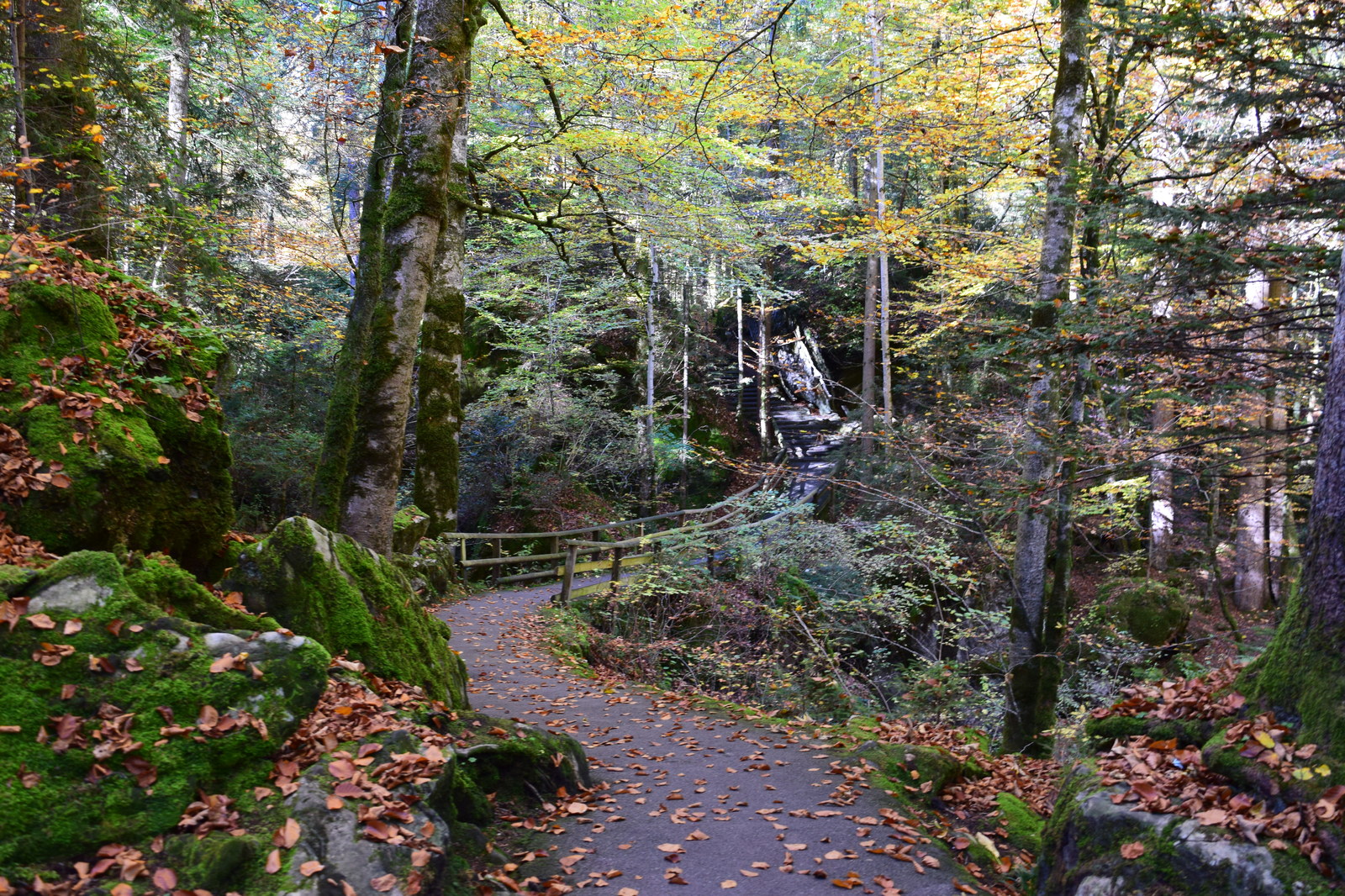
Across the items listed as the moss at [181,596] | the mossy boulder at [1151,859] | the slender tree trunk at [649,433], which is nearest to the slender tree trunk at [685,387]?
the slender tree trunk at [649,433]

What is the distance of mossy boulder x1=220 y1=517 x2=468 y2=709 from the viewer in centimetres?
418

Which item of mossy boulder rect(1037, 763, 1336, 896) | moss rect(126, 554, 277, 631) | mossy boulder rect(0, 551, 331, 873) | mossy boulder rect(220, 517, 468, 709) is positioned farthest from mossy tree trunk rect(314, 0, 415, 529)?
mossy boulder rect(1037, 763, 1336, 896)

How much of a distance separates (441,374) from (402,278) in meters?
4.33

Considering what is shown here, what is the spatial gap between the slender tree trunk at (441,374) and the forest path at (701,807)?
3.80m

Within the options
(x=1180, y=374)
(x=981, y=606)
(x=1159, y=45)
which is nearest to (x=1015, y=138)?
(x=1159, y=45)

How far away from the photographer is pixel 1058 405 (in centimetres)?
746

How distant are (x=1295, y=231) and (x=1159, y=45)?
2.82 metres

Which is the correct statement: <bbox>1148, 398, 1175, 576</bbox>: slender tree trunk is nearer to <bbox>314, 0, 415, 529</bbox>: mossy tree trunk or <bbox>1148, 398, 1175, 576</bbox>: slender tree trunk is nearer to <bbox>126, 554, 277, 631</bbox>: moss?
<bbox>314, 0, 415, 529</bbox>: mossy tree trunk

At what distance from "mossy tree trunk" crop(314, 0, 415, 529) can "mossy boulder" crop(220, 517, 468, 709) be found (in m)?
1.18

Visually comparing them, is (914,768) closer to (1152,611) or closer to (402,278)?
(402,278)

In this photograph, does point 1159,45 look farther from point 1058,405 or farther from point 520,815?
point 520,815

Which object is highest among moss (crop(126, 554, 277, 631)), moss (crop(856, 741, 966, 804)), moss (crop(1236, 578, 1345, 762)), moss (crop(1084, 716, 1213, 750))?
moss (crop(126, 554, 277, 631))

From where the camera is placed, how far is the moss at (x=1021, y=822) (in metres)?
4.79

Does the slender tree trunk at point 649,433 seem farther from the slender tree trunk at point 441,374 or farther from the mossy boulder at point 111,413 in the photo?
the mossy boulder at point 111,413
